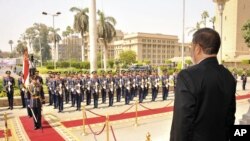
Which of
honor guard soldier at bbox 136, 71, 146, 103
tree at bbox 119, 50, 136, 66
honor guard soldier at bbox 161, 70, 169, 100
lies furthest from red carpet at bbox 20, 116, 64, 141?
tree at bbox 119, 50, 136, 66

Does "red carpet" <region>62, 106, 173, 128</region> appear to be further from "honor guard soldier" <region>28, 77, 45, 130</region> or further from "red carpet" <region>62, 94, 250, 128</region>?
"honor guard soldier" <region>28, 77, 45, 130</region>

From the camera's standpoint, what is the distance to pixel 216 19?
6438cm

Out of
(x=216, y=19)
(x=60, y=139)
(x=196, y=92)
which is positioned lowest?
(x=60, y=139)

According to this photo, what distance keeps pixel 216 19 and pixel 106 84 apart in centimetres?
5720

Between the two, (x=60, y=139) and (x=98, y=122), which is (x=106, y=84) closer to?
(x=98, y=122)

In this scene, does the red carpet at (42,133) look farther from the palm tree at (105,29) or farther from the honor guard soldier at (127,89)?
the palm tree at (105,29)

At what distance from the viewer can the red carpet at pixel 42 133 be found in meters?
8.23

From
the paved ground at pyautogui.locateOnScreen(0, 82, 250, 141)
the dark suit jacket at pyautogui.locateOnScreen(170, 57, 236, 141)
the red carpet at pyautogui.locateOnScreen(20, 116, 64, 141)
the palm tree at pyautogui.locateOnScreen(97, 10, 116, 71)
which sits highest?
the palm tree at pyautogui.locateOnScreen(97, 10, 116, 71)

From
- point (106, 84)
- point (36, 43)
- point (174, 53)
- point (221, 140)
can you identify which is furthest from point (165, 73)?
point (174, 53)

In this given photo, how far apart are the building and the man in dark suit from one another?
362ft

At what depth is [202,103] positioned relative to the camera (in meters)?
2.02

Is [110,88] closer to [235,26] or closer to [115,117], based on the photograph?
[115,117]

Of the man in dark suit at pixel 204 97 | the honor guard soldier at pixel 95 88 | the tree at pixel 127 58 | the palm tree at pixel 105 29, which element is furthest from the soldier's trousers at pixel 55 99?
the tree at pixel 127 58

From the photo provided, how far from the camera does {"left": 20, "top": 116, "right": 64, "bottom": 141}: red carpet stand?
823 centimetres
